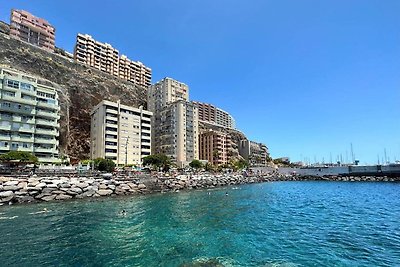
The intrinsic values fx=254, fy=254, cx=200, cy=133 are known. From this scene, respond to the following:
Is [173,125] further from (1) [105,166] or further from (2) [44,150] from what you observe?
(2) [44,150]

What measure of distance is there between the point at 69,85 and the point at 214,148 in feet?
272

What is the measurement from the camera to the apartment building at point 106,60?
465 ft

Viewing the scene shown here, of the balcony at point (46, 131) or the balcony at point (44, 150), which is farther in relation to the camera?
the balcony at point (46, 131)

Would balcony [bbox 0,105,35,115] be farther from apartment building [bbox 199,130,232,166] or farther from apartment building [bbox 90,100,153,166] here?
apartment building [bbox 199,130,232,166]

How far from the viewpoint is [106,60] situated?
498ft

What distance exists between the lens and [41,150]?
74.2 metres

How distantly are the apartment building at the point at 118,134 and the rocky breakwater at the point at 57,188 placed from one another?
3972 centimetres

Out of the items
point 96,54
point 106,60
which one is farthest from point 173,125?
point 96,54

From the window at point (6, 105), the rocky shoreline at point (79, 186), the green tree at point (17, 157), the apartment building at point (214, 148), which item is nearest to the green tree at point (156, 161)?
the rocky shoreline at point (79, 186)

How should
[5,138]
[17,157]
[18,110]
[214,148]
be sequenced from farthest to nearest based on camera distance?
[214,148], [18,110], [5,138], [17,157]

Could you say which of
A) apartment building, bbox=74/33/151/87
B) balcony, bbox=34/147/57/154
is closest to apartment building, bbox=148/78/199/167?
apartment building, bbox=74/33/151/87

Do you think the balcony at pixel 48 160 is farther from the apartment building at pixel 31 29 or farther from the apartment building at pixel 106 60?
the apartment building at pixel 31 29

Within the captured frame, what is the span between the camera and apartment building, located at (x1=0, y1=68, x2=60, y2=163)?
69.0 metres

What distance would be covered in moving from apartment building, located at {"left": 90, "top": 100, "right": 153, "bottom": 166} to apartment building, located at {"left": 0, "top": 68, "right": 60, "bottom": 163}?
1791 centimetres
